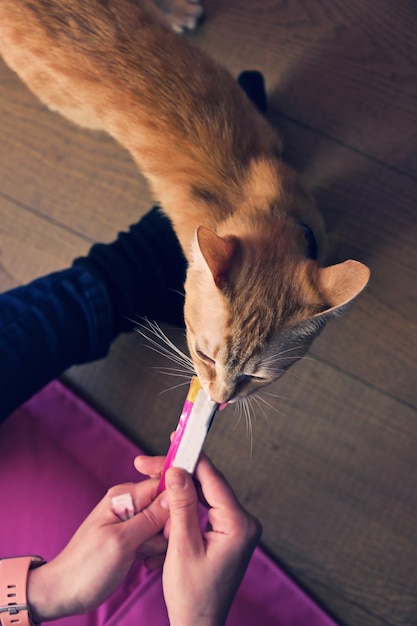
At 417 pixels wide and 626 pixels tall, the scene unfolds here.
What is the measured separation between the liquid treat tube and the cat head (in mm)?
48

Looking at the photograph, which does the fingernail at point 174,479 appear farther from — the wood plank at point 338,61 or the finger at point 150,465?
the wood plank at point 338,61

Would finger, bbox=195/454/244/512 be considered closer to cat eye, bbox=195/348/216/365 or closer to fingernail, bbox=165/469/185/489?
fingernail, bbox=165/469/185/489

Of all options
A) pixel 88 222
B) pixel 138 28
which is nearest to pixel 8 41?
pixel 138 28

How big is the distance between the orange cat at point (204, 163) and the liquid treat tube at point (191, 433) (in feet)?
0.16

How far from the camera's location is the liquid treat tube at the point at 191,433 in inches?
38.1

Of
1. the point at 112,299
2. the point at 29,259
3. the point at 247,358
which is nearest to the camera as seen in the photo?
the point at 247,358

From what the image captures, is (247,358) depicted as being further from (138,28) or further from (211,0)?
(211,0)

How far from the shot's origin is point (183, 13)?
1.34 metres

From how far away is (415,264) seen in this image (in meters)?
1.29

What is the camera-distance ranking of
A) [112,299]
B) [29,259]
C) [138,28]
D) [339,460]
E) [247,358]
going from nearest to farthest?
1. [247,358]
2. [138,28]
3. [112,299]
4. [339,460]
5. [29,259]

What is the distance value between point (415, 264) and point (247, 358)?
0.63 m

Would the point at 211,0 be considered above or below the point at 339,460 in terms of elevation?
above

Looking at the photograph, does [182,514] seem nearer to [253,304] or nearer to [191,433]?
[191,433]

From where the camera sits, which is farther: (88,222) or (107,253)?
(88,222)
